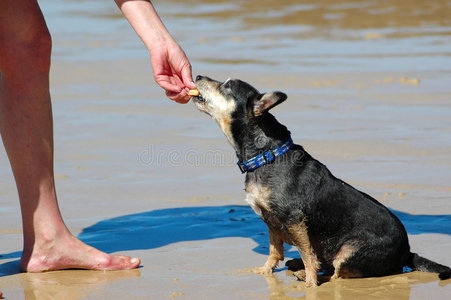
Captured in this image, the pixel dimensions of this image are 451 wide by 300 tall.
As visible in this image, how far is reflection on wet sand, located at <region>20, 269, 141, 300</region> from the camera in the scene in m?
4.18

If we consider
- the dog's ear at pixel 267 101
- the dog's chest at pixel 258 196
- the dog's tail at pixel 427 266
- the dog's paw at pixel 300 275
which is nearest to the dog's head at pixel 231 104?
the dog's ear at pixel 267 101

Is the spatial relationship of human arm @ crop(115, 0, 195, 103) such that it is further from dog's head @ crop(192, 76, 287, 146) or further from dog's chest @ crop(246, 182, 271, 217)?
dog's chest @ crop(246, 182, 271, 217)

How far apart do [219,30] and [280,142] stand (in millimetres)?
12348

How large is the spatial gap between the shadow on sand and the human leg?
0.35 metres

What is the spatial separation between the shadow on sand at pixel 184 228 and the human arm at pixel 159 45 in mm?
1000

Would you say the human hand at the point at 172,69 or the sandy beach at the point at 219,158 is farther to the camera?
the human hand at the point at 172,69

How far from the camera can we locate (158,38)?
189 inches

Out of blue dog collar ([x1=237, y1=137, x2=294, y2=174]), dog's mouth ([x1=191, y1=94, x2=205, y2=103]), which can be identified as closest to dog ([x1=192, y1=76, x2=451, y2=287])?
blue dog collar ([x1=237, y1=137, x2=294, y2=174])

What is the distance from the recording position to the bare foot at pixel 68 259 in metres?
4.56

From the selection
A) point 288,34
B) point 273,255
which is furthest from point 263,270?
point 288,34

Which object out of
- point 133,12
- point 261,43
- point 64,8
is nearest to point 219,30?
point 261,43

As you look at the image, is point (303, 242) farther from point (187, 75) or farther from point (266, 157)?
point (187, 75)

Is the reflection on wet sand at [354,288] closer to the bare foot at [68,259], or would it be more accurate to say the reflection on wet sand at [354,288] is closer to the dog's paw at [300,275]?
the dog's paw at [300,275]

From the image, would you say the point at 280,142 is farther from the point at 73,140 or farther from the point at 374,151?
the point at 73,140
